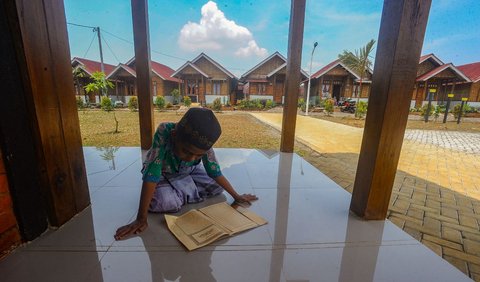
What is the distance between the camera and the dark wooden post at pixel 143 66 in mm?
2836

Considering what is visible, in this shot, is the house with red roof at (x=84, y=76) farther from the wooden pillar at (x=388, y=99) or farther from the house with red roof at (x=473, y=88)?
the house with red roof at (x=473, y=88)

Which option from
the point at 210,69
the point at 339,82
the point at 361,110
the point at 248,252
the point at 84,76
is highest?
the point at 210,69

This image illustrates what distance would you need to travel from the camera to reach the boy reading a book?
1198 mm

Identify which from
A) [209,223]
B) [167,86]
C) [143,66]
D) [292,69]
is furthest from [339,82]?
[209,223]

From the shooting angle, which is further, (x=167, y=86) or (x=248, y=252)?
(x=167, y=86)

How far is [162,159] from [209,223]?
49cm

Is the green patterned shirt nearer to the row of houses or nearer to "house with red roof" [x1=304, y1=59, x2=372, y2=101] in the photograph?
the row of houses

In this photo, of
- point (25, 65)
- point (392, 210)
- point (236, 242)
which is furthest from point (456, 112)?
point (25, 65)

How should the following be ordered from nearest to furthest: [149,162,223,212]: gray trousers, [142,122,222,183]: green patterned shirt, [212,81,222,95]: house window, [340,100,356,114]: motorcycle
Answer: [142,122,222,183]: green patterned shirt
[149,162,223,212]: gray trousers
[340,100,356,114]: motorcycle
[212,81,222,95]: house window

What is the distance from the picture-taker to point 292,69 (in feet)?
9.96

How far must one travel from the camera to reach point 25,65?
1089 millimetres

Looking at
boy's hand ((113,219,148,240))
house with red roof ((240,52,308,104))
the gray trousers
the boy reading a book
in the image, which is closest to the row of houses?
house with red roof ((240,52,308,104))

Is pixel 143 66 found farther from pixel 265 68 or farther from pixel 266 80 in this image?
pixel 265 68

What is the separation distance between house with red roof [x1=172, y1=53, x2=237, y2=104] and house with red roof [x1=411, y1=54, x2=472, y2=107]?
14364 millimetres
